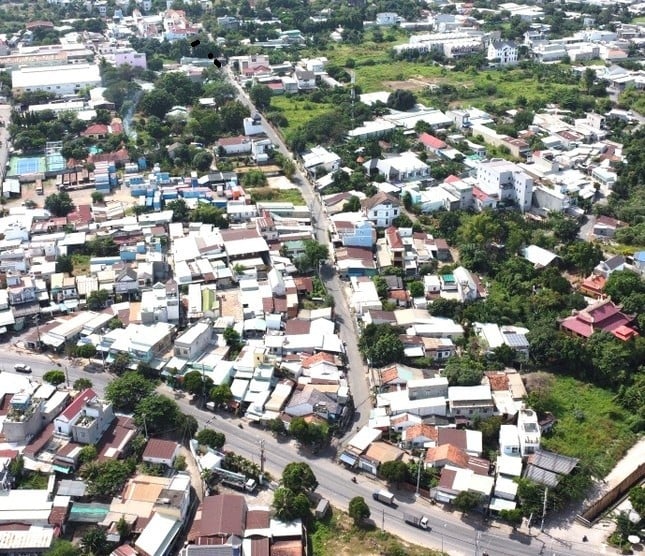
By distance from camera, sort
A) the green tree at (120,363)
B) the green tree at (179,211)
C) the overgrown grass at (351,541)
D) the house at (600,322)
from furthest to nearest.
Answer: the green tree at (179,211)
the house at (600,322)
the green tree at (120,363)
the overgrown grass at (351,541)

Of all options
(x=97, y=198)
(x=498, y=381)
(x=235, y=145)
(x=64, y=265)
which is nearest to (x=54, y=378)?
(x=64, y=265)

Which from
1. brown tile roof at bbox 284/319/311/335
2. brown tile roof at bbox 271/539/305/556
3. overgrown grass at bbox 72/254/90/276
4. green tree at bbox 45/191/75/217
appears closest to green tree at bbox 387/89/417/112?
green tree at bbox 45/191/75/217

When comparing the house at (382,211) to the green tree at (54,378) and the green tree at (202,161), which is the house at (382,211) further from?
the green tree at (54,378)

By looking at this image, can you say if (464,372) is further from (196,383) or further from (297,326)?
(196,383)

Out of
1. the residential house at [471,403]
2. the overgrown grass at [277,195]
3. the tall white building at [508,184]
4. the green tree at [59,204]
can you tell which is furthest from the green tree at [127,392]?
the tall white building at [508,184]

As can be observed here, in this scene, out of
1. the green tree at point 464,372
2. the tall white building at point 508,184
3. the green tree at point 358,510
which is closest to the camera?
the green tree at point 358,510

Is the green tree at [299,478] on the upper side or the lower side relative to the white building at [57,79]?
lower
